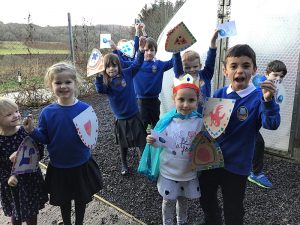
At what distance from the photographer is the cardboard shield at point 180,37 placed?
2834 mm

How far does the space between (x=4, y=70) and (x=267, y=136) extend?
425 inches

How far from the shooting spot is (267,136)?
465 centimetres

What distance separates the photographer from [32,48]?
10125 mm

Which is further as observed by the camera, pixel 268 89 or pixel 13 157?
pixel 13 157

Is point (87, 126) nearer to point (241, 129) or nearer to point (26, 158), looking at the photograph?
point (26, 158)

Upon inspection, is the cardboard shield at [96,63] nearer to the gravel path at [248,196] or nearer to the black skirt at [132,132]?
the black skirt at [132,132]

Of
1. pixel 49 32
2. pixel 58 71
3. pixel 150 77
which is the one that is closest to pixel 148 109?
pixel 150 77

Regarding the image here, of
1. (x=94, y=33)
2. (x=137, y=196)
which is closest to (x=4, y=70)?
(x=94, y=33)

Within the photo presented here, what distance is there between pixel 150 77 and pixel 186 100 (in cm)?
221

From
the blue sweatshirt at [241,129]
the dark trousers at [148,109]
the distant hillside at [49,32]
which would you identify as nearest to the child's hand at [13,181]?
Answer: the blue sweatshirt at [241,129]

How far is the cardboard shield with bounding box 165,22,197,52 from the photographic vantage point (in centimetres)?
283

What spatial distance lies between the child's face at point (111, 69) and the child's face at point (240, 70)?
1.94 meters

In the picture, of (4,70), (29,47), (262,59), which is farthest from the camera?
(4,70)

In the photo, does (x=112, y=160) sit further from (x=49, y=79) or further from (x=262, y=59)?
(x=262, y=59)
